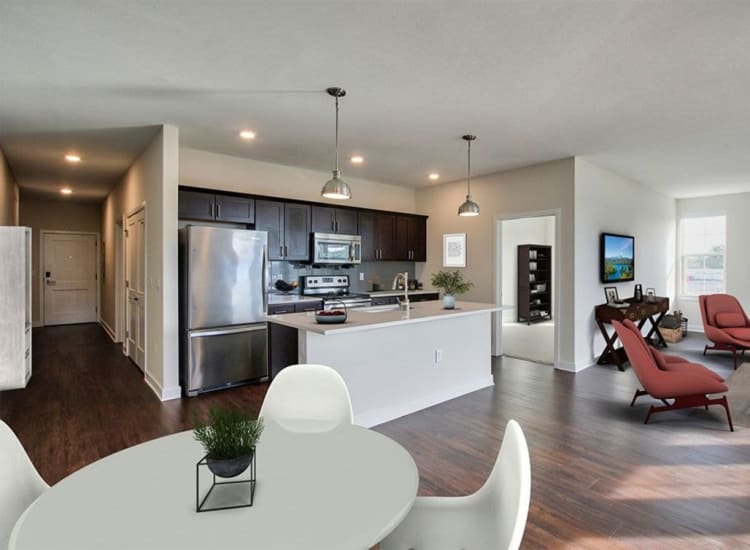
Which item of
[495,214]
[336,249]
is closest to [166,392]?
[336,249]

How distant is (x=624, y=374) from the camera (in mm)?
4965

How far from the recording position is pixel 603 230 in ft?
18.5

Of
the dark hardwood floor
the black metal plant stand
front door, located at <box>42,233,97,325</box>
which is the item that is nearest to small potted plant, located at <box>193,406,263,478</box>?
the black metal plant stand

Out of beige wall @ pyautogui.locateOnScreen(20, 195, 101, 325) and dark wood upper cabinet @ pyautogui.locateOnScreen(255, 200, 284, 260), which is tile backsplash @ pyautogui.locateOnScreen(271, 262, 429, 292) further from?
beige wall @ pyautogui.locateOnScreen(20, 195, 101, 325)

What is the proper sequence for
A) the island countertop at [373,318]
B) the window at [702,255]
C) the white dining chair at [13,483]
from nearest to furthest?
the white dining chair at [13,483]
the island countertop at [373,318]
the window at [702,255]

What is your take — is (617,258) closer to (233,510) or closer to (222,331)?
(222,331)

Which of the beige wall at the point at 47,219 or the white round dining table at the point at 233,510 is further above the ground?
the beige wall at the point at 47,219

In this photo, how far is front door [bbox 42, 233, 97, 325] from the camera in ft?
27.7

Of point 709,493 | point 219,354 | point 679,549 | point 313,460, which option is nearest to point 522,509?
point 313,460

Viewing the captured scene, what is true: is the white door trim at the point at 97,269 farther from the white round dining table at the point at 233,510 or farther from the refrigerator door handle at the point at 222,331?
the white round dining table at the point at 233,510

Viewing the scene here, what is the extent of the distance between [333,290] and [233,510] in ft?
16.1

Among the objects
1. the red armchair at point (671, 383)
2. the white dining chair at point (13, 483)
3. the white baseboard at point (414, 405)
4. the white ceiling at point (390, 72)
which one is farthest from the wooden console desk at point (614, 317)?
the white dining chair at point (13, 483)

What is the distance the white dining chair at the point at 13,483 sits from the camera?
120cm

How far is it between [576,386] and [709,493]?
2.12 m
